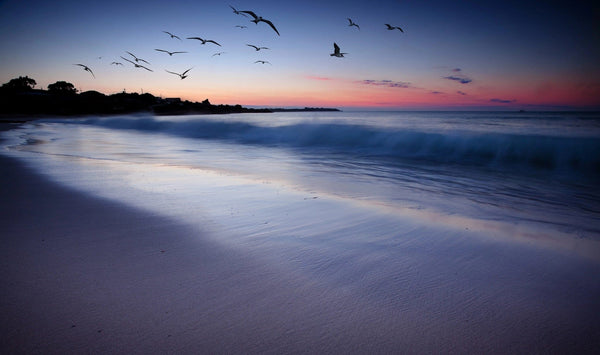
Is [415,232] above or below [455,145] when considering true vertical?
below

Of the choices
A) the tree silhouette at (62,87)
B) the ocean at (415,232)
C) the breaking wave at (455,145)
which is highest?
the tree silhouette at (62,87)

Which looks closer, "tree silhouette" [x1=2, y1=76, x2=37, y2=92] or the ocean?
the ocean

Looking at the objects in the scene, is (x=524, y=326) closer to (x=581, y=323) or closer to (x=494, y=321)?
(x=494, y=321)

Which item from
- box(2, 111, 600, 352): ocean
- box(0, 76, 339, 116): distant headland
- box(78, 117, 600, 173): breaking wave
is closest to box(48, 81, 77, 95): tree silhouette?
box(0, 76, 339, 116): distant headland

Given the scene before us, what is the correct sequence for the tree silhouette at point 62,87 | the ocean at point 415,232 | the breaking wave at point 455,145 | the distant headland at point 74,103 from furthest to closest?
the tree silhouette at point 62,87 < the distant headland at point 74,103 < the breaking wave at point 455,145 < the ocean at point 415,232

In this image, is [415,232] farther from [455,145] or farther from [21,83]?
[21,83]

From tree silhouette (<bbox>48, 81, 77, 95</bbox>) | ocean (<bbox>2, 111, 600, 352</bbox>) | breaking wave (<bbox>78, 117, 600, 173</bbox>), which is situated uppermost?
tree silhouette (<bbox>48, 81, 77, 95</bbox>)

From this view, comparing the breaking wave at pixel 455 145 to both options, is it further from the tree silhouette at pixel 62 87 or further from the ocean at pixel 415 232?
the tree silhouette at pixel 62 87

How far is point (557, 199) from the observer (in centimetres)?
527

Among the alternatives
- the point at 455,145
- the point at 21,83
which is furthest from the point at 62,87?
the point at 455,145

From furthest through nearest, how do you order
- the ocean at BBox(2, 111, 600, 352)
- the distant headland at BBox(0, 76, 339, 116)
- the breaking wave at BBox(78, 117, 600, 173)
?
the distant headland at BBox(0, 76, 339, 116) < the breaking wave at BBox(78, 117, 600, 173) < the ocean at BBox(2, 111, 600, 352)

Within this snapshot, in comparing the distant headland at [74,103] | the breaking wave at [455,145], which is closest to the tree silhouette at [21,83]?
the distant headland at [74,103]

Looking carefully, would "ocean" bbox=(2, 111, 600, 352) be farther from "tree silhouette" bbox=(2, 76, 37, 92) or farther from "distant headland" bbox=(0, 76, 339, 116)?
"tree silhouette" bbox=(2, 76, 37, 92)

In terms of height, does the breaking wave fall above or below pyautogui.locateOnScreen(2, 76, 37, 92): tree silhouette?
below
